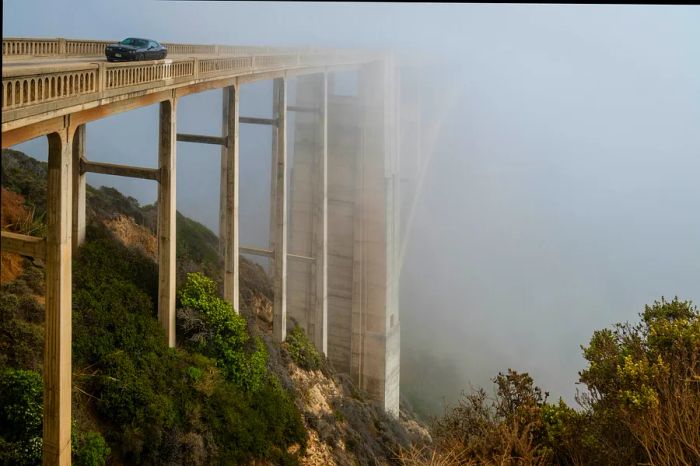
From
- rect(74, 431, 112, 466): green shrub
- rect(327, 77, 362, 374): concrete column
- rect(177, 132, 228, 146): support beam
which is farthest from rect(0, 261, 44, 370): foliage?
rect(327, 77, 362, 374): concrete column

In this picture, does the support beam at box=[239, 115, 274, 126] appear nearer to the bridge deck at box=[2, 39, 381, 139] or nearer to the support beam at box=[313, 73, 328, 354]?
the bridge deck at box=[2, 39, 381, 139]

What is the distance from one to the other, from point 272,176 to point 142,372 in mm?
13184

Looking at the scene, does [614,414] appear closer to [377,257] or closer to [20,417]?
[20,417]

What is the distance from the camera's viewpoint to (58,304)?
904cm

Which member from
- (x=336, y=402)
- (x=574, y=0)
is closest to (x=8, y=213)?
(x=336, y=402)

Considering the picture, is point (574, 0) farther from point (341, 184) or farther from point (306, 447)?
point (341, 184)

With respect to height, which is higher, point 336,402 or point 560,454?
point 560,454

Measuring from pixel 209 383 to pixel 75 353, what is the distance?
277 cm

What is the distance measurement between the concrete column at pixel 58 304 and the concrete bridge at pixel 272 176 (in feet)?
0.06

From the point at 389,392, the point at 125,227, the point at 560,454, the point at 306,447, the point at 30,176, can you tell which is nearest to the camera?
the point at 560,454

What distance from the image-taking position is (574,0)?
95.6 inches

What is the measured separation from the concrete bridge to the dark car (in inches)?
16.4

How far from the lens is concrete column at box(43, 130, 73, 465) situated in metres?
8.97

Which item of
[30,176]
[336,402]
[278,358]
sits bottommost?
[336,402]
